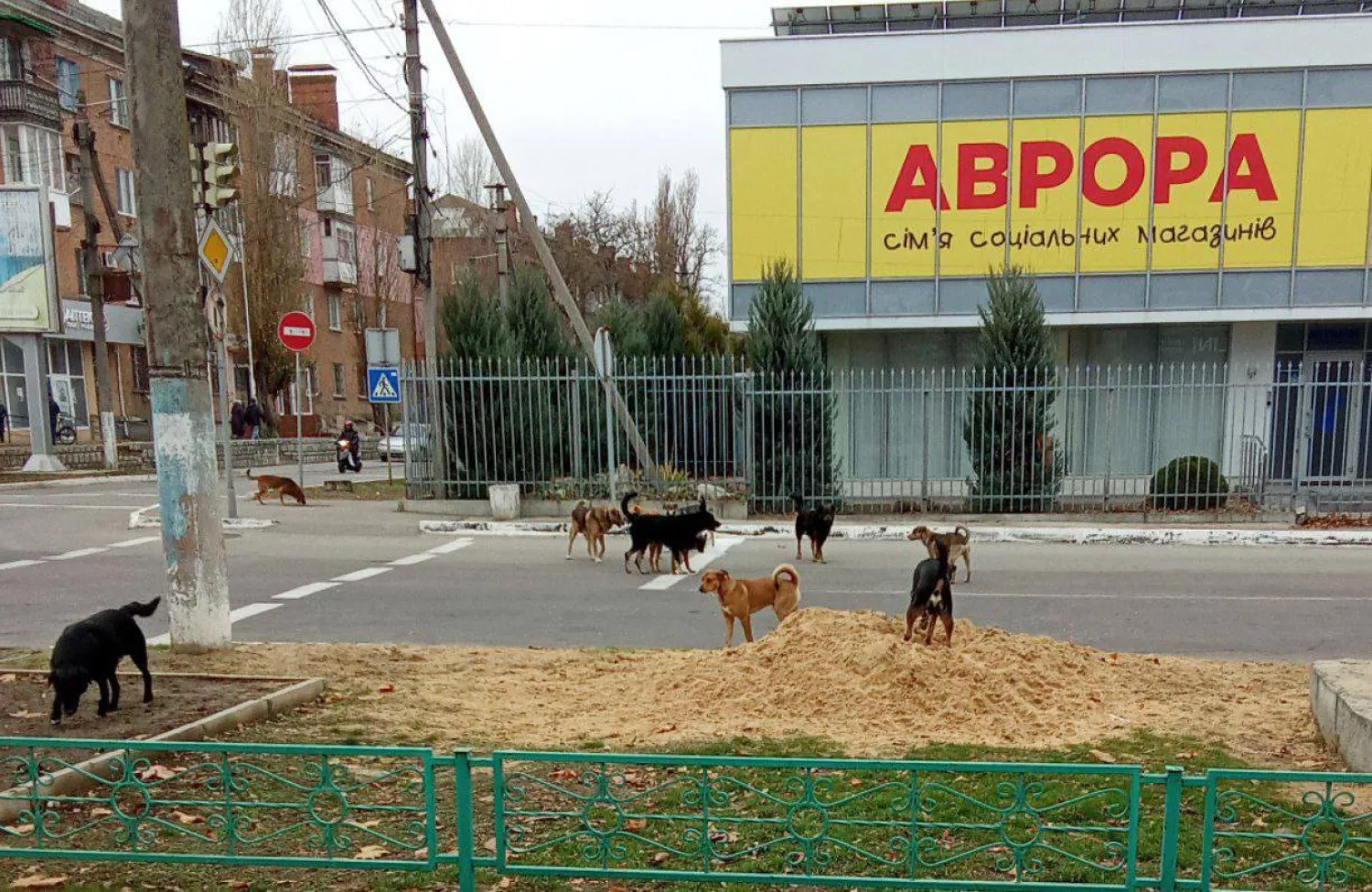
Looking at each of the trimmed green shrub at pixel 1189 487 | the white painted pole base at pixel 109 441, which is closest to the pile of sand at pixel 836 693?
the trimmed green shrub at pixel 1189 487

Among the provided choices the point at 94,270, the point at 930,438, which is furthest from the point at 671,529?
the point at 94,270

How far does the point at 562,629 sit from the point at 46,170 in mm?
34455

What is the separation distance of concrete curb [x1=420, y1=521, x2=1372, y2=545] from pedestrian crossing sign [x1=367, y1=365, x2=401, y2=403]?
2.95m

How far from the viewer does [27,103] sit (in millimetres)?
30312

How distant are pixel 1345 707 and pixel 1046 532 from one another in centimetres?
969

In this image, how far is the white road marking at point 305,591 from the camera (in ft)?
→ 31.8

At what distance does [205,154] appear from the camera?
1018cm

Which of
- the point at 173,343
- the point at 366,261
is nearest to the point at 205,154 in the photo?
the point at 173,343

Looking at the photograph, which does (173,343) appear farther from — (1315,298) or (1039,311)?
(1315,298)

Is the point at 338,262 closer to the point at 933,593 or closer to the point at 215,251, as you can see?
the point at 215,251

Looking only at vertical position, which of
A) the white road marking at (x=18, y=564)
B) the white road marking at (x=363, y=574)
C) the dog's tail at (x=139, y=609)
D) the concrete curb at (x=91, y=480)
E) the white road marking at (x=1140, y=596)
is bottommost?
the white road marking at (x=1140, y=596)

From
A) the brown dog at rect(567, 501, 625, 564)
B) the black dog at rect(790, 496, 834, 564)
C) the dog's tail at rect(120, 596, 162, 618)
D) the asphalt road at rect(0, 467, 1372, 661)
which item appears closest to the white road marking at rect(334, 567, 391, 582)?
the asphalt road at rect(0, 467, 1372, 661)

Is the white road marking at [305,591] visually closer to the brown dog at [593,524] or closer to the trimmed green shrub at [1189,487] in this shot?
the brown dog at [593,524]

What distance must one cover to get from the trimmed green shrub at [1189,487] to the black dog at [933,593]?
1164cm
